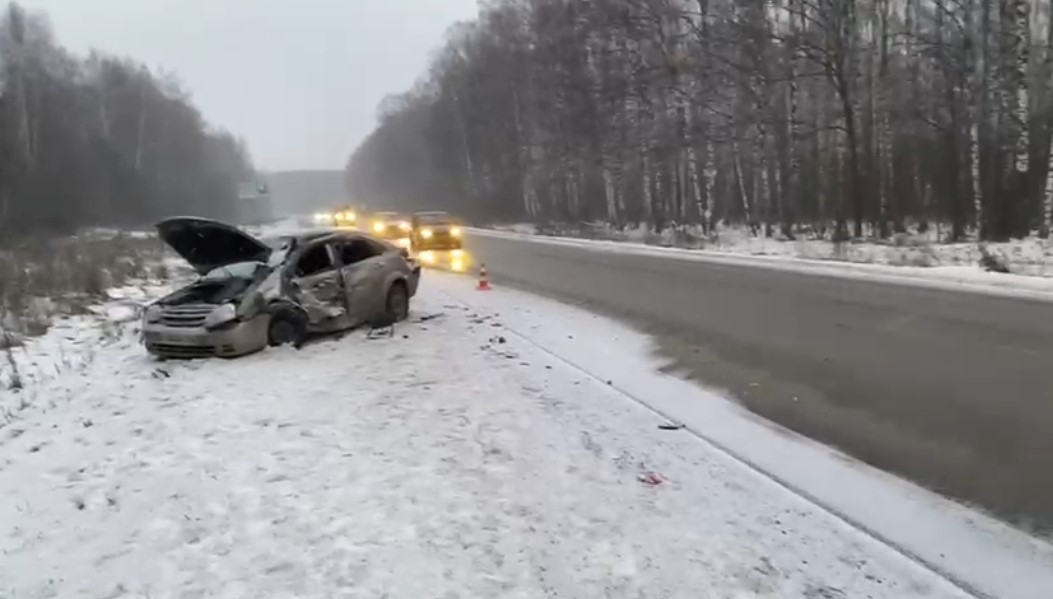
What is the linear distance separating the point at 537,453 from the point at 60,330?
1143cm

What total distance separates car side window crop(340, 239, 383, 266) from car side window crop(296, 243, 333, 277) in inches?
14.2

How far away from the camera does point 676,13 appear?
39.1m

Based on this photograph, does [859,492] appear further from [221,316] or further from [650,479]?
[221,316]

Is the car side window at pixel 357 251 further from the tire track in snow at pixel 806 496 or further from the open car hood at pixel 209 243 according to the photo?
the tire track in snow at pixel 806 496

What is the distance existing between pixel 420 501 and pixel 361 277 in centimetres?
798

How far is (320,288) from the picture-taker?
501 inches

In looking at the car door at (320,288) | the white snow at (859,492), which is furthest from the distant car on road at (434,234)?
the white snow at (859,492)

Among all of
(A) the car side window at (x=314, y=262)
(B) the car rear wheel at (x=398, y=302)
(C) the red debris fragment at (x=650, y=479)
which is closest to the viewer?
(C) the red debris fragment at (x=650, y=479)

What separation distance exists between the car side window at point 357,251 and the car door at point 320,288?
0.94 feet

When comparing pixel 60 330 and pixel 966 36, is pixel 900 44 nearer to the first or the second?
pixel 966 36

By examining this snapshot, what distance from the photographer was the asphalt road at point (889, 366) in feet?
21.5

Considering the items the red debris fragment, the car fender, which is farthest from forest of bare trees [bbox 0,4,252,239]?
the red debris fragment

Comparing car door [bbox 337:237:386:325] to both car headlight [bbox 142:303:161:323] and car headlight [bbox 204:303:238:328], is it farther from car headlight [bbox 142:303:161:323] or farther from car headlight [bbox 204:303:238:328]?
car headlight [bbox 142:303:161:323]

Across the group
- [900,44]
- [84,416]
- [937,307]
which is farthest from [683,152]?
[84,416]
